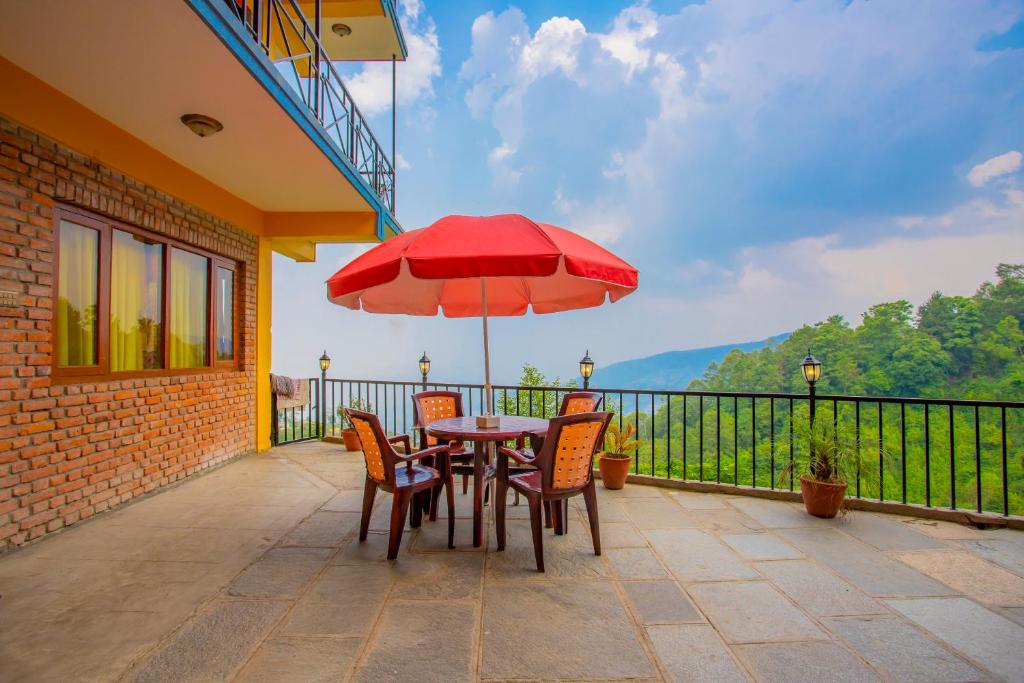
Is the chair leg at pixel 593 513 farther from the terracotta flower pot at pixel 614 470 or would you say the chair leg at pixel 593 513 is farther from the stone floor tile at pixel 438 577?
the terracotta flower pot at pixel 614 470

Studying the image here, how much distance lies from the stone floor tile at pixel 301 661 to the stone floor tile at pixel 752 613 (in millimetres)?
1494

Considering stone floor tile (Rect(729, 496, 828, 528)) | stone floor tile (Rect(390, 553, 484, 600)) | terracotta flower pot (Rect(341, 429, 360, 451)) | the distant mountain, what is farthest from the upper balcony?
the distant mountain

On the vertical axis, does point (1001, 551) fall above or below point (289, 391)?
below

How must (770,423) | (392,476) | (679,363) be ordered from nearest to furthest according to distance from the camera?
(392,476)
(770,423)
(679,363)

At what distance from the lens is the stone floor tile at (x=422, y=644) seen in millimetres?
1758

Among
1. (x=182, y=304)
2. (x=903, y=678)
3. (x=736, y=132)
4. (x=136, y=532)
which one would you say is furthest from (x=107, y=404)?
(x=736, y=132)

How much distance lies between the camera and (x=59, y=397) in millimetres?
3240

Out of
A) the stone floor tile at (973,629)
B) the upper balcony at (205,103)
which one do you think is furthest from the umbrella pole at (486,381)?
the stone floor tile at (973,629)

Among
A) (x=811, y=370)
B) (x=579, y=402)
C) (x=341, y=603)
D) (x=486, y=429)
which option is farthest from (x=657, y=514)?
(x=341, y=603)

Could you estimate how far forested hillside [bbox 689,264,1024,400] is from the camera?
20.5 m

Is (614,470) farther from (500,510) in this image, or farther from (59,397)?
(59,397)

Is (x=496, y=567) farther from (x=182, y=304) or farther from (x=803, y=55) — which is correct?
(x=803, y=55)

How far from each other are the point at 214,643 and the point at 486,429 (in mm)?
1658

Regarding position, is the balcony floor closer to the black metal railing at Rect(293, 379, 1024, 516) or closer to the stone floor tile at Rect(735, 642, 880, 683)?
the stone floor tile at Rect(735, 642, 880, 683)
